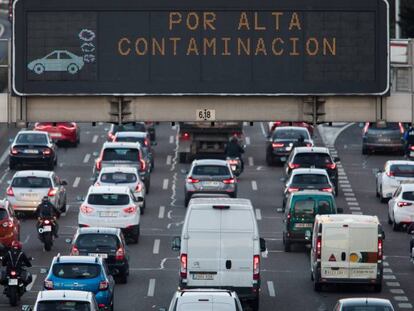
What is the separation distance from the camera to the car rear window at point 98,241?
4888 centimetres

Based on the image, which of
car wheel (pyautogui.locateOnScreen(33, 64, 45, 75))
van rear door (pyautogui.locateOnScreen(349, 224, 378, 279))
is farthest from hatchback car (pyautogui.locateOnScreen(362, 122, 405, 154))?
car wheel (pyautogui.locateOnScreen(33, 64, 45, 75))

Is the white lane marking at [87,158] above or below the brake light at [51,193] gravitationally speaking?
above

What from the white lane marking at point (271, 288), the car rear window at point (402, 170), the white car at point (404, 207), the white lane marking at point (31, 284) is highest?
the car rear window at point (402, 170)

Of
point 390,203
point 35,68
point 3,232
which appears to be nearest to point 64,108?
point 35,68

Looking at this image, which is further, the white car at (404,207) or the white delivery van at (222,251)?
the white car at (404,207)

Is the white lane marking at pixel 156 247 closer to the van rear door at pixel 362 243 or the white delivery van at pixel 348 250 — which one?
the white delivery van at pixel 348 250

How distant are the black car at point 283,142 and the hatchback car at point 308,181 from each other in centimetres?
1099

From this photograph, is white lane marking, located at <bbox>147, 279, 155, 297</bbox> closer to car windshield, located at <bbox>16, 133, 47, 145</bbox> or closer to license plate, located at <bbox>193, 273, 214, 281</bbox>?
license plate, located at <bbox>193, 273, 214, 281</bbox>

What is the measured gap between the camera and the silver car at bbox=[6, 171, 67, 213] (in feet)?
201

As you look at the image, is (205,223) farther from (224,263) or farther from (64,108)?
(64,108)

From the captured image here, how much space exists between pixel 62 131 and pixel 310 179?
64.8 ft

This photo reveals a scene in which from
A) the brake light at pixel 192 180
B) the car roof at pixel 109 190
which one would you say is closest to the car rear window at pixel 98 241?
the car roof at pixel 109 190

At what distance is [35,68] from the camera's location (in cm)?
4231

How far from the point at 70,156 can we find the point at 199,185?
1607 centimetres
